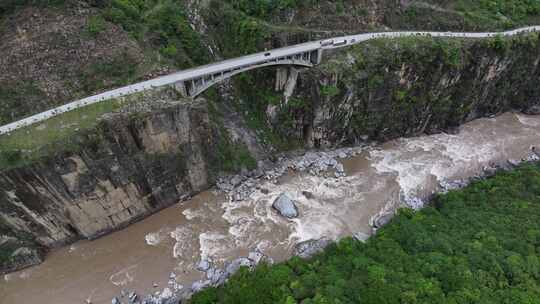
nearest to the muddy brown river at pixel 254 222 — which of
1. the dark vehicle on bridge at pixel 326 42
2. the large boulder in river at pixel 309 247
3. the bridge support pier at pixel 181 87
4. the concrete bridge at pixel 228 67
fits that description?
the large boulder in river at pixel 309 247

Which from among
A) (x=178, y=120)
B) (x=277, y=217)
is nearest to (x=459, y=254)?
(x=277, y=217)

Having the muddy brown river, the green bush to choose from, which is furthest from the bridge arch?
the muddy brown river

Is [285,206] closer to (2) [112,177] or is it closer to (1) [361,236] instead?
(1) [361,236]

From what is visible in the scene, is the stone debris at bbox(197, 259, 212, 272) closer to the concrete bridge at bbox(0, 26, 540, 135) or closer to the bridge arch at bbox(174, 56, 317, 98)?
the bridge arch at bbox(174, 56, 317, 98)

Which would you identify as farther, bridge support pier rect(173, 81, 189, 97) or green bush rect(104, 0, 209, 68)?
green bush rect(104, 0, 209, 68)

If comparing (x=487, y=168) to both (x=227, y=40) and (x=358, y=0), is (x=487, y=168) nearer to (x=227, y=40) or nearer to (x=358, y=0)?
(x=358, y=0)

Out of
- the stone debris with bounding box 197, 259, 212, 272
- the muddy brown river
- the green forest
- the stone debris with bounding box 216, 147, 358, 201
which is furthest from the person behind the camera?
the stone debris with bounding box 216, 147, 358, 201
